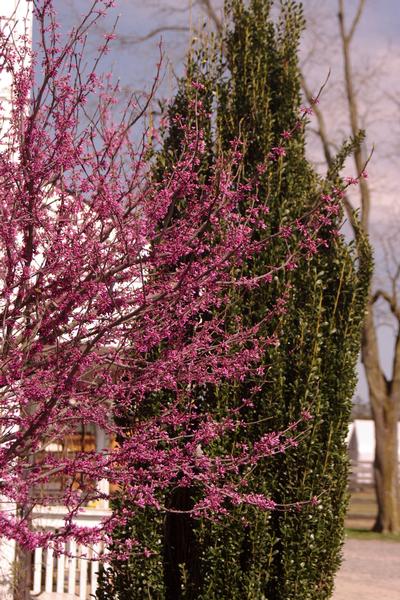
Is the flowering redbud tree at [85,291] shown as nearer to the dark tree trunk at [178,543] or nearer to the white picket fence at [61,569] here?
the dark tree trunk at [178,543]

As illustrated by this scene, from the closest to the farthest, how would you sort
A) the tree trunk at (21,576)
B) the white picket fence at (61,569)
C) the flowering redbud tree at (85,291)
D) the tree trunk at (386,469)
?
the flowering redbud tree at (85,291)
the tree trunk at (21,576)
the white picket fence at (61,569)
the tree trunk at (386,469)

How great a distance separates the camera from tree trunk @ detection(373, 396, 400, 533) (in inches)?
1003

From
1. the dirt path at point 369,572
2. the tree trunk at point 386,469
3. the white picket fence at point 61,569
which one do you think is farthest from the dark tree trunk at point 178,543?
the tree trunk at point 386,469

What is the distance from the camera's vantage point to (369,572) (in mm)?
17547

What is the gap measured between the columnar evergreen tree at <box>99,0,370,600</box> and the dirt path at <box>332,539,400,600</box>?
6.61 m

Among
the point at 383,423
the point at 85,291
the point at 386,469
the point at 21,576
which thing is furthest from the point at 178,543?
the point at 383,423

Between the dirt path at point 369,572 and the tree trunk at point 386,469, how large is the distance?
189cm

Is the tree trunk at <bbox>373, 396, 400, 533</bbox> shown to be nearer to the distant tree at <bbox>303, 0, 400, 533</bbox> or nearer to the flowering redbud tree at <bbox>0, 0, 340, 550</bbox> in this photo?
the distant tree at <bbox>303, 0, 400, 533</bbox>

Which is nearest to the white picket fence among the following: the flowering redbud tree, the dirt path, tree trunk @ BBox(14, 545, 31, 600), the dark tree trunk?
tree trunk @ BBox(14, 545, 31, 600)

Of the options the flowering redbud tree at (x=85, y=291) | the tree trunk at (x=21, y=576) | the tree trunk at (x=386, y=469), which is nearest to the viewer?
the flowering redbud tree at (x=85, y=291)

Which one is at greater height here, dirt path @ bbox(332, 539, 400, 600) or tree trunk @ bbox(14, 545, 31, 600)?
tree trunk @ bbox(14, 545, 31, 600)

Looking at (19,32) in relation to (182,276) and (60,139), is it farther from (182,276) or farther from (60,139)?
(182,276)

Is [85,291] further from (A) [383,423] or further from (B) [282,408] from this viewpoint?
(A) [383,423]

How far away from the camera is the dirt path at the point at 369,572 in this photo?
48.2 ft
